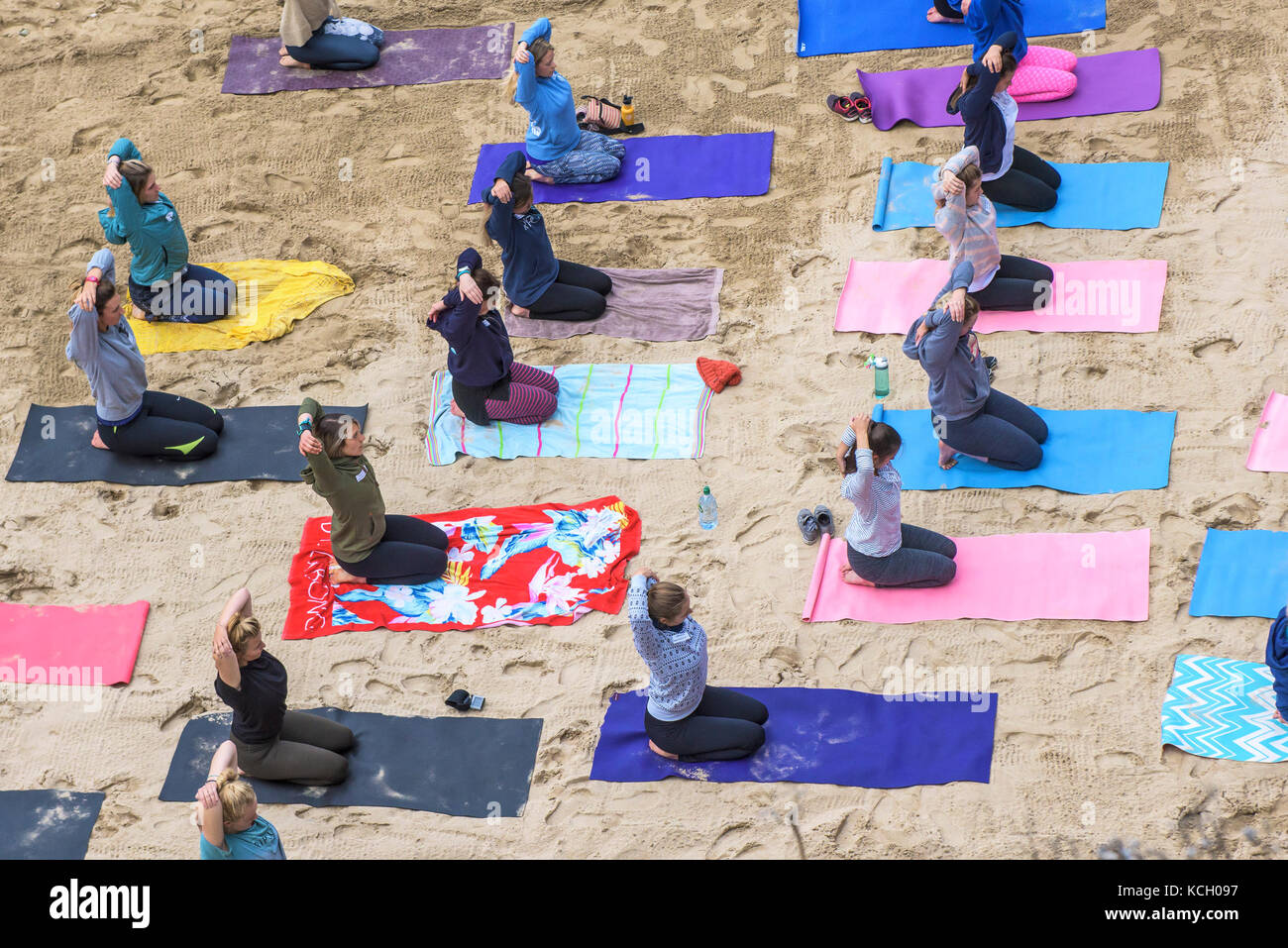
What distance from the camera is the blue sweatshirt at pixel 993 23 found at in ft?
31.0

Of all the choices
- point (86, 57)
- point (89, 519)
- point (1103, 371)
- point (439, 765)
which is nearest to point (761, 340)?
point (1103, 371)

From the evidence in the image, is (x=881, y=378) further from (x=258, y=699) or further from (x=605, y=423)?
(x=258, y=699)

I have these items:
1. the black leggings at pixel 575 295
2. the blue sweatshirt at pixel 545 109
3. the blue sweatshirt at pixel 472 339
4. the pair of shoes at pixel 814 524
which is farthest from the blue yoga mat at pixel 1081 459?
the blue sweatshirt at pixel 545 109

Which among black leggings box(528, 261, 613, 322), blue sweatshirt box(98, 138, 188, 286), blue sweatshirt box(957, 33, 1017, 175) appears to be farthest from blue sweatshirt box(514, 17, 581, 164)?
blue sweatshirt box(957, 33, 1017, 175)

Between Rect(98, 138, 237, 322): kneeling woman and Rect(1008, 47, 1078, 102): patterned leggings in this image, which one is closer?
Rect(98, 138, 237, 322): kneeling woman

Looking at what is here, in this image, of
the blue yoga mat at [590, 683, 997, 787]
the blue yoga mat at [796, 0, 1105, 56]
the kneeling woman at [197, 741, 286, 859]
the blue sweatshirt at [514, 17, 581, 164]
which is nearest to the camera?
the kneeling woman at [197, 741, 286, 859]

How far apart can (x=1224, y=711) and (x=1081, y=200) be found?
4.02m

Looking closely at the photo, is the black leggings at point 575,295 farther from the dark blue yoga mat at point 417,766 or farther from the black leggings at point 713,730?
the black leggings at point 713,730

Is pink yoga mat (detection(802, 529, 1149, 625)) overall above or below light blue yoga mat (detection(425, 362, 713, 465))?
below

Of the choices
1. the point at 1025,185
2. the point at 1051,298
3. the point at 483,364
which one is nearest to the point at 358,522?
the point at 483,364

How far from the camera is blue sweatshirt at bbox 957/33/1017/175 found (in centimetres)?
848

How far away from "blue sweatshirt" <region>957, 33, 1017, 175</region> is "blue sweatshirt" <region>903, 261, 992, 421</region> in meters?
1.41

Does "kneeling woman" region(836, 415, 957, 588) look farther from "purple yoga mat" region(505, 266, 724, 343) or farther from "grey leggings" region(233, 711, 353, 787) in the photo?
"grey leggings" region(233, 711, 353, 787)

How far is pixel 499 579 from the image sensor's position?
7.73 meters
